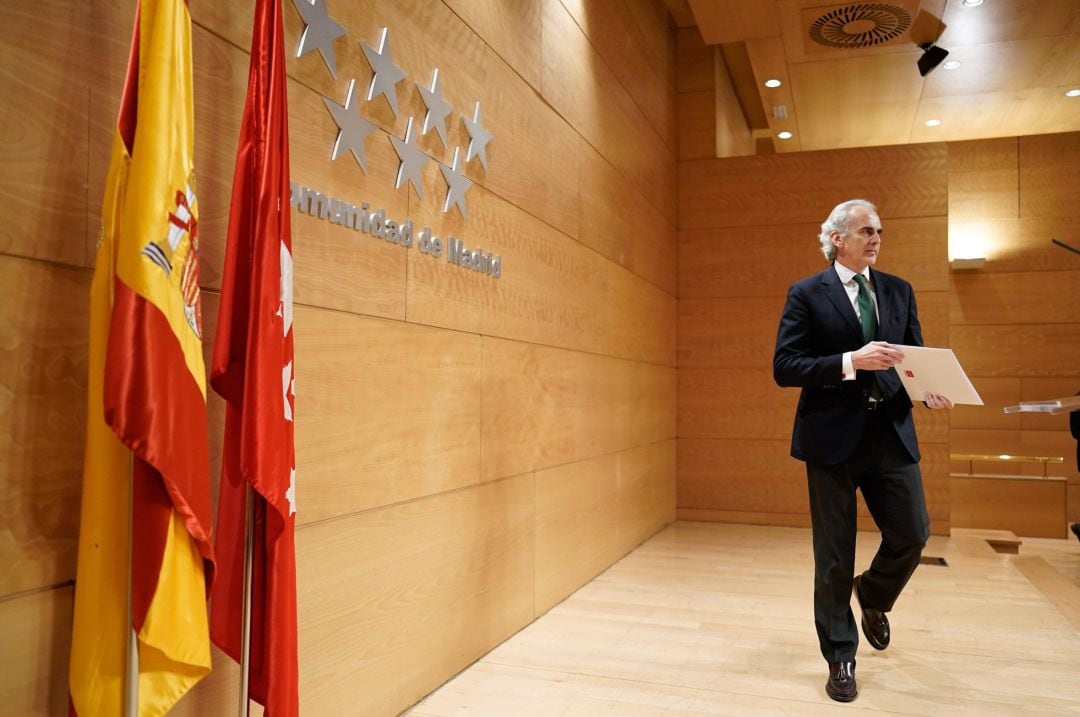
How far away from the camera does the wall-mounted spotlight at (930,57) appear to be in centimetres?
675

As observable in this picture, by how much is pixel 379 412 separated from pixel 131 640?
132 cm

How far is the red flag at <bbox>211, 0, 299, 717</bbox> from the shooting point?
1835mm

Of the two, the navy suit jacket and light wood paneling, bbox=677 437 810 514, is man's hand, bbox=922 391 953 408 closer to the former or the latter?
the navy suit jacket

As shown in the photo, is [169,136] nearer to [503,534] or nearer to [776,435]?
[503,534]

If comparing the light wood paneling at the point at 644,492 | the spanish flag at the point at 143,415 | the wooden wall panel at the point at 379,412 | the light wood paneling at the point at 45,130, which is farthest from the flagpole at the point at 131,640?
the light wood paneling at the point at 644,492

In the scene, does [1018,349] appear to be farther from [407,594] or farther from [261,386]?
[261,386]

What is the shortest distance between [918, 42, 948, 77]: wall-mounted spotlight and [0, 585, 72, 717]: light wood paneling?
273 inches

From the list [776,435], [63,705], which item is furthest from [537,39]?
[776,435]

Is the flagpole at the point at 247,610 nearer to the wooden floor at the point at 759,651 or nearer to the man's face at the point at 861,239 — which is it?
the wooden floor at the point at 759,651

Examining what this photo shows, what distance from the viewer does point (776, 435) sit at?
710 centimetres

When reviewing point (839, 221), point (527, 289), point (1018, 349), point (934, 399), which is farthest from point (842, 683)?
point (1018, 349)

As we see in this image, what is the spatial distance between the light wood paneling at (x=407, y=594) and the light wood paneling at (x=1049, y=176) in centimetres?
648

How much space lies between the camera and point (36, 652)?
5.43 ft

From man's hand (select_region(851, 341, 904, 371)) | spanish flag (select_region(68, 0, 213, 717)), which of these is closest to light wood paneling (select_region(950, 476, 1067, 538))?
man's hand (select_region(851, 341, 904, 371))
